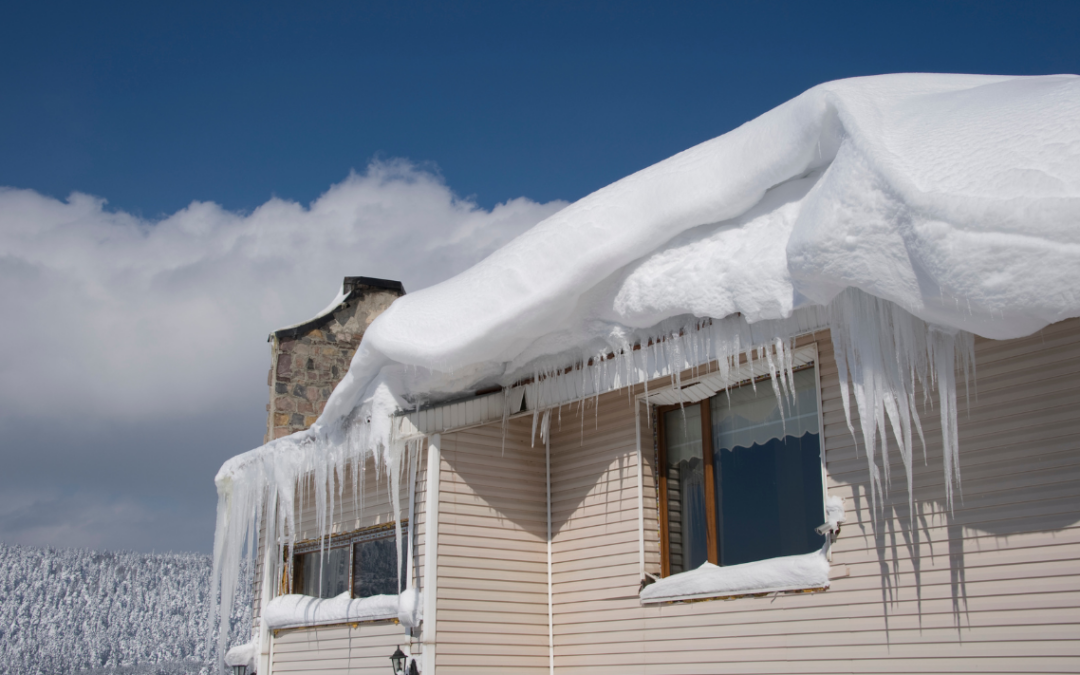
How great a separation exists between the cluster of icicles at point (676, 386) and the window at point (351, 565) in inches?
7.6

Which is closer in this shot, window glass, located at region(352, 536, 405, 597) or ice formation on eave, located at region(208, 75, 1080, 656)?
ice formation on eave, located at region(208, 75, 1080, 656)

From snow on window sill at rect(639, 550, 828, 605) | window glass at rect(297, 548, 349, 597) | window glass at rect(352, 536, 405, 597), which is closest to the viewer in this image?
snow on window sill at rect(639, 550, 828, 605)

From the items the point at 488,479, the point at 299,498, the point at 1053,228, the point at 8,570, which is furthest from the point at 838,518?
the point at 8,570

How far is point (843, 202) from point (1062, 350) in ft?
4.75

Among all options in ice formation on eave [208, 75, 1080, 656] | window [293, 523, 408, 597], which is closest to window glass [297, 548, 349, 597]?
window [293, 523, 408, 597]

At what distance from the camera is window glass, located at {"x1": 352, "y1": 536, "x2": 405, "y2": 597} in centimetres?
735

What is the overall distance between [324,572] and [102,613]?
477 inches

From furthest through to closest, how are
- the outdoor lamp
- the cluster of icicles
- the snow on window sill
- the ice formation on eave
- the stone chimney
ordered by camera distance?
1. the stone chimney
2. the outdoor lamp
3. the snow on window sill
4. the cluster of icicles
5. the ice formation on eave

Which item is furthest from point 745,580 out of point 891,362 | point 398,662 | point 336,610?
point 336,610

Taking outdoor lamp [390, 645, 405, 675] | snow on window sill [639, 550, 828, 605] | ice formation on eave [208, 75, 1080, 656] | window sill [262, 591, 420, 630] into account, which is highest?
ice formation on eave [208, 75, 1080, 656]

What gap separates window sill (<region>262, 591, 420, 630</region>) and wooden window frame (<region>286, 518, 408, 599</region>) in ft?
0.59

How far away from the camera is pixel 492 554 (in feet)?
22.4

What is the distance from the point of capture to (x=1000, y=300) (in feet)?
12.4

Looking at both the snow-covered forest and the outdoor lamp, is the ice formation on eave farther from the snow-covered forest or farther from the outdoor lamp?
the snow-covered forest
